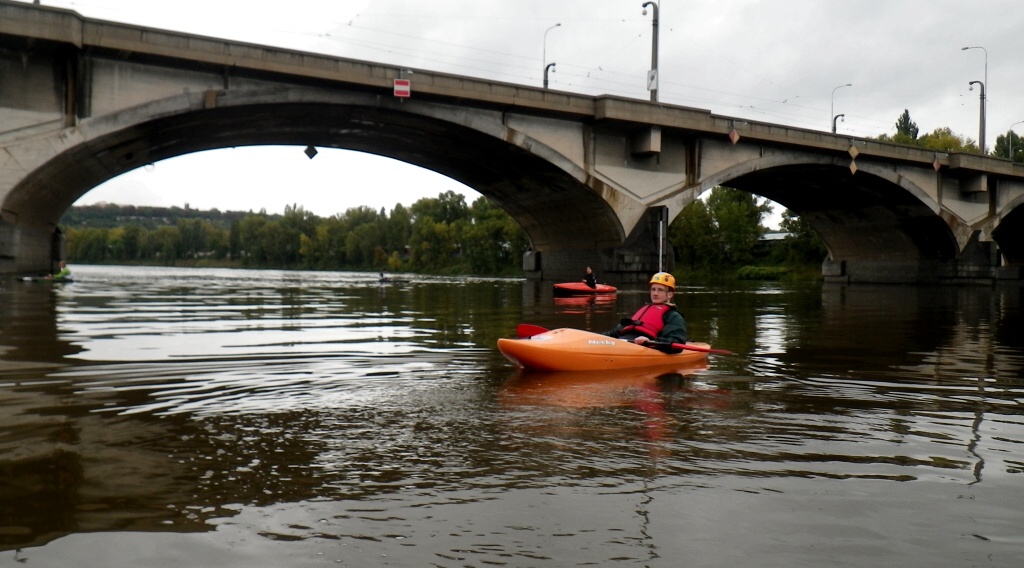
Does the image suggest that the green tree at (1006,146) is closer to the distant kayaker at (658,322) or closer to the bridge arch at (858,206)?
the bridge arch at (858,206)

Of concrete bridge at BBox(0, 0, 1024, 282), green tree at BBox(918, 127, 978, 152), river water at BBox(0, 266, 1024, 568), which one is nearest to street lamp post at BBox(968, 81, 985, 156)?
concrete bridge at BBox(0, 0, 1024, 282)

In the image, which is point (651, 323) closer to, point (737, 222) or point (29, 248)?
point (29, 248)

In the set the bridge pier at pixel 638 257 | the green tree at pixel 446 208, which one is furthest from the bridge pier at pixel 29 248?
the green tree at pixel 446 208

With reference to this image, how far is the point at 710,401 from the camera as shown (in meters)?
7.19

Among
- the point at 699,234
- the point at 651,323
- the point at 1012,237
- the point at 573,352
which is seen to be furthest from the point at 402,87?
the point at 699,234

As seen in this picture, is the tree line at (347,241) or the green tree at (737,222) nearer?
the green tree at (737,222)

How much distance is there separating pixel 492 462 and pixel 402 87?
893 inches

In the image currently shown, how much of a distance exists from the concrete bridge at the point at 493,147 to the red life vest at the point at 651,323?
17885 millimetres

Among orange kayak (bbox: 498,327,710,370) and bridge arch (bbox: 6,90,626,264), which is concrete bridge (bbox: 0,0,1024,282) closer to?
bridge arch (bbox: 6,90,626,264)

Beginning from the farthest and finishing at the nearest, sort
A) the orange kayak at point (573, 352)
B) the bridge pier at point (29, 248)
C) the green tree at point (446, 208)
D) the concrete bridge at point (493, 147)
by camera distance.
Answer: the green tree at point (446, 208)
the bridge pier at point (29, 248)
the concrete bridge at point (493, 147)
the orange kayak at point (573, 352)

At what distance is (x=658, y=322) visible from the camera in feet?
32.5

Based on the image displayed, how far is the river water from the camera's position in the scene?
344cm

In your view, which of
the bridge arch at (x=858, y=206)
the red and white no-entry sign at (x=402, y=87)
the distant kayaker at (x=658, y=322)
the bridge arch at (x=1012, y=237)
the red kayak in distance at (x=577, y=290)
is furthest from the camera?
the bridge arch at (x=1012, y=237)

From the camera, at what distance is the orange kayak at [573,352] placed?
28.5 feet
